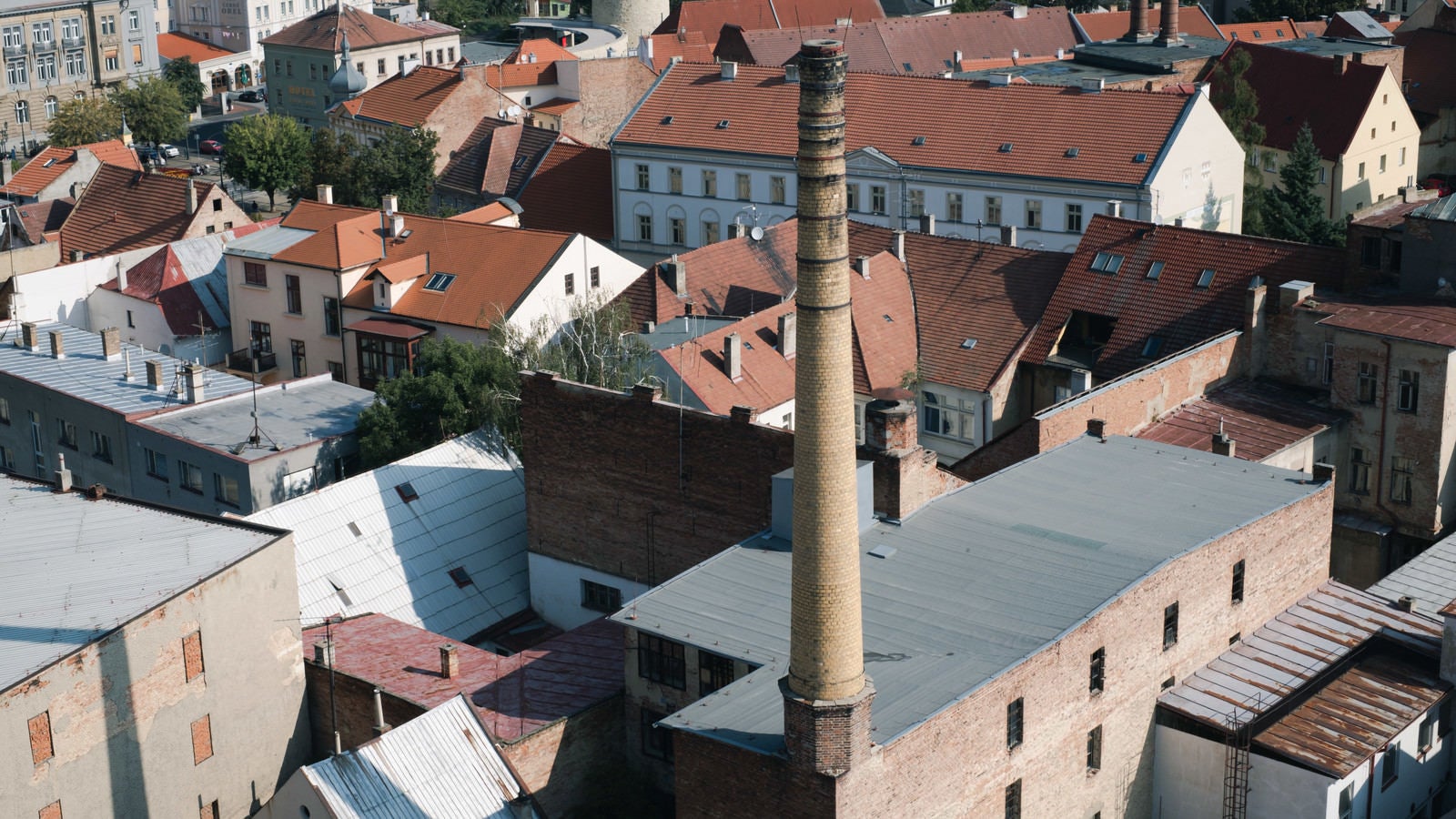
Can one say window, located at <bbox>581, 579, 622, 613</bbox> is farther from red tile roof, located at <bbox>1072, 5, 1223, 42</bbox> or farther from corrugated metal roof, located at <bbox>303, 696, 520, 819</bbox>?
red tile roof, located at <bbox>1072, 5, 1223, 42</bbox>

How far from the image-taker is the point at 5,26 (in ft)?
371

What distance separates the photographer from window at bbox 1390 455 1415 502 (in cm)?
4809

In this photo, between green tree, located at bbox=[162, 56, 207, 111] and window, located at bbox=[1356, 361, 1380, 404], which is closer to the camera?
window, located at bbox=[1356, 361, 1380, 404]

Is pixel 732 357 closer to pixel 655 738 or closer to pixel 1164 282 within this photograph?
pixel 1164 282

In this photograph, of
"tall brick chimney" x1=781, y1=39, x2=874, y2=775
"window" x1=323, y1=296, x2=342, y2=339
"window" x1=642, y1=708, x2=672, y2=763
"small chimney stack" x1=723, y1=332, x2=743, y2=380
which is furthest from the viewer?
"window" x1=323, y1=296, x2=342, y2=339

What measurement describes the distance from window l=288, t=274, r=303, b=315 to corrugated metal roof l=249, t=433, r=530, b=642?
15662 millimetres

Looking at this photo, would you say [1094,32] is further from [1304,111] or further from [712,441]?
[712,441]

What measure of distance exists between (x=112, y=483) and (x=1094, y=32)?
73.2 meters

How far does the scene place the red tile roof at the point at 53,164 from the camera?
81688mm

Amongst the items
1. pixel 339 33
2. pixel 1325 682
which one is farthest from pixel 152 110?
pixel 1325 682

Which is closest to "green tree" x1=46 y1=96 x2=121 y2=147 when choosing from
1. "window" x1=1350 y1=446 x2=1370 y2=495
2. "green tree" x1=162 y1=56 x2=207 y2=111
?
"green tree" x1=162 y1=56 x2=207 y2=111

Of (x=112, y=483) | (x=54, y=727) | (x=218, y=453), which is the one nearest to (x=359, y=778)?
(x=54, y=727)

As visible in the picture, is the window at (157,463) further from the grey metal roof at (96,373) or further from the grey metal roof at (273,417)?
the grey metal roof at (96,373)

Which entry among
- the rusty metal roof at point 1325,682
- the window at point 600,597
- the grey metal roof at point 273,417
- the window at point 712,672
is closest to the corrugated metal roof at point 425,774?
the window at point 712,672
